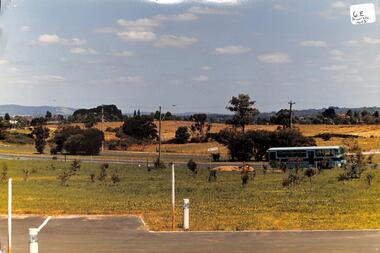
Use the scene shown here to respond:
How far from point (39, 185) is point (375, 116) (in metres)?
6.71

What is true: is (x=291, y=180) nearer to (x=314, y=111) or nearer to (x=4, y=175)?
(x=314, y=111)

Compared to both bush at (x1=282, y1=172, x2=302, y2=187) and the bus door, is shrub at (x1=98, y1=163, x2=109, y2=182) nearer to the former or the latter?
bush at (x1=282, y1=172, x2=302, y2=187)

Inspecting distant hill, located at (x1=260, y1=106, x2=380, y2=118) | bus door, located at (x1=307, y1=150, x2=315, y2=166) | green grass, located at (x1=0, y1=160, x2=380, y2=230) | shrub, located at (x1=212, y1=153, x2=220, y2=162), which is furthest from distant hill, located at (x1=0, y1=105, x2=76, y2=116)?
bus door, located at (x1=307, y1=150, x2=315, y2=166)

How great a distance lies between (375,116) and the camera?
10.9 meters

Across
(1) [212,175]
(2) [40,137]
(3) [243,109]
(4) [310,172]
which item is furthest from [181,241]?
(4) [310,172]

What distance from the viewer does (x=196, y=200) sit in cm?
1110

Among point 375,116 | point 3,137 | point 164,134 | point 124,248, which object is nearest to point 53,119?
point 3,137

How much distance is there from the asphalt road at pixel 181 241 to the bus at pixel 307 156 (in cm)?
428

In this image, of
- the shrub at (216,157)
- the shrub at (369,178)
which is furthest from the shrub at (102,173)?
the shrub at (369,178)

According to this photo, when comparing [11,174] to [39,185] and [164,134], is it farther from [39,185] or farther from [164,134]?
[164,134]

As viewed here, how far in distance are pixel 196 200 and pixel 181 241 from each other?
341cm

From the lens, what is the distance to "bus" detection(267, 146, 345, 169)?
12.7 metres

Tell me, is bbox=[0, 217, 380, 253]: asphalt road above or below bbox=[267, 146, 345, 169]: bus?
below

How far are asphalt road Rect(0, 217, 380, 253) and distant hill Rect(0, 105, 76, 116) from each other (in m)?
1.89
